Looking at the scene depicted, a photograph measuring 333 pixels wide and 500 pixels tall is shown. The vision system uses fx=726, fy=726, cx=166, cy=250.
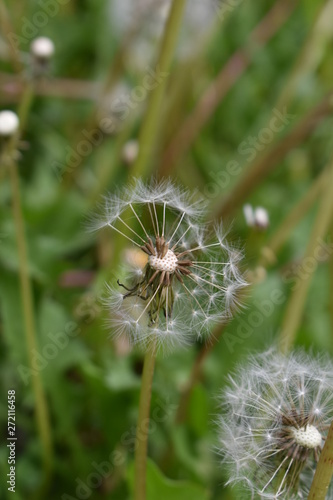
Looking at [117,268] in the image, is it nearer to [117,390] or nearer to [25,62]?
[117,390]

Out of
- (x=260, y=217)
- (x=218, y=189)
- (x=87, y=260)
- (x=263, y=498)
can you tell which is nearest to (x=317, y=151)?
(x=218, y=189)

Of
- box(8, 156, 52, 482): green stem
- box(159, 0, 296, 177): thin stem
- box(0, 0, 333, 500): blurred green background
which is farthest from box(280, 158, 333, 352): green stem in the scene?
box(159, 0, 296, 177): thin stem

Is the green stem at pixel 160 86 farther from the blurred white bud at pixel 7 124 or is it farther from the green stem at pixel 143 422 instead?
the green stem at pixel 143 422

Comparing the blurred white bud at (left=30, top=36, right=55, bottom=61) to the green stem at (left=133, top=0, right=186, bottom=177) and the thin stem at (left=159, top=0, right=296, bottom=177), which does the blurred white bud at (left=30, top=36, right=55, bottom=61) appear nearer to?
the green stem at (left=133, top=0, right=186, bottom=177)

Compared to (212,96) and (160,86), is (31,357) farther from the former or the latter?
(212,96)

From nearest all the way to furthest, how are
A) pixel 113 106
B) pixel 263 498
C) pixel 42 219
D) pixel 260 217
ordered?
pixel 263 498 → pixel 260 217 → pixel 42 219 → pixel 113 106

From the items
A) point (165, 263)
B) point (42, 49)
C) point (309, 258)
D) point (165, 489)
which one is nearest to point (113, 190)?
point (42, 49)
